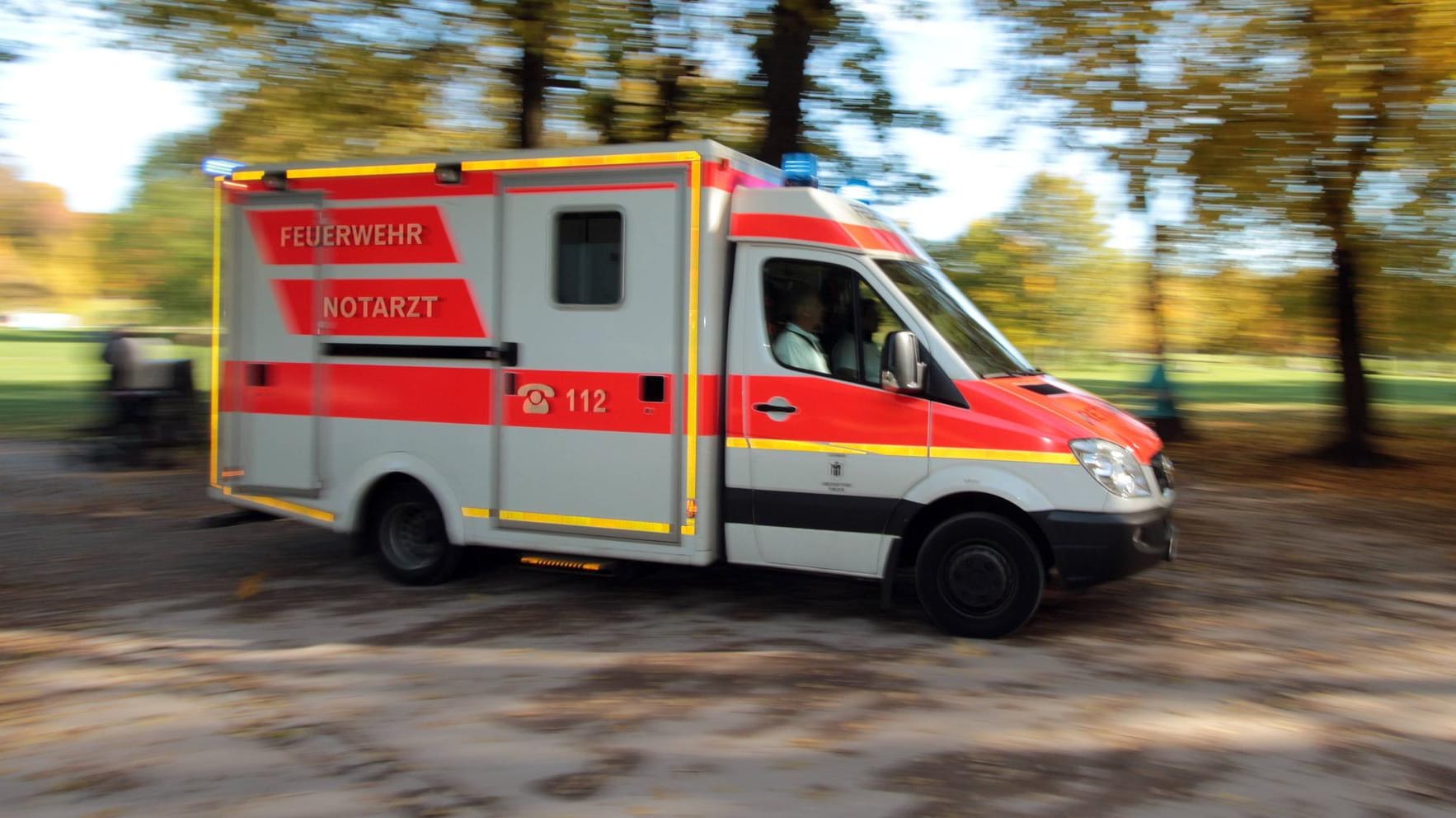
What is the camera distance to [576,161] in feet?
23.0

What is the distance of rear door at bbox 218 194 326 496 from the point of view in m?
7.93

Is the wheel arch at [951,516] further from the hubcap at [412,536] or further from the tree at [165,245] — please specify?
the tree at [165,245]

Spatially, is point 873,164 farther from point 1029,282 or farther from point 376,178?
point 376,178

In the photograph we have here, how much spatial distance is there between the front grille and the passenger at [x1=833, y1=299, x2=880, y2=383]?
173cm

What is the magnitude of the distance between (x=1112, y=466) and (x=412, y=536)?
4.53 meters

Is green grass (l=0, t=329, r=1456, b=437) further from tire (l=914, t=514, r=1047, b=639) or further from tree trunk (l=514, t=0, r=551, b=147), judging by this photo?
tire (l=914, t=514, r=1047, b=639)

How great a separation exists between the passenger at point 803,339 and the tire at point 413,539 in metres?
2.61

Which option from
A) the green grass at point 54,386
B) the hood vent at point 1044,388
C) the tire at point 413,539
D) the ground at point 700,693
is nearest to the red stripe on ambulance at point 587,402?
the tire at point 413,539

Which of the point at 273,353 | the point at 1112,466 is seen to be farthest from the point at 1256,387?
the point at 273,353

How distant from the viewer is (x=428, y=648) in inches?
250

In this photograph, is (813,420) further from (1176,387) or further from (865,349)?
(1176,387)

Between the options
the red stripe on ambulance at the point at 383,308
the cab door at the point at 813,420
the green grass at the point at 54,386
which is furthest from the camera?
the green grass at the point at 54,386

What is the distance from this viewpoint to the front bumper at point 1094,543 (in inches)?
243

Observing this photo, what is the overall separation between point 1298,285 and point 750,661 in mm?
12784
